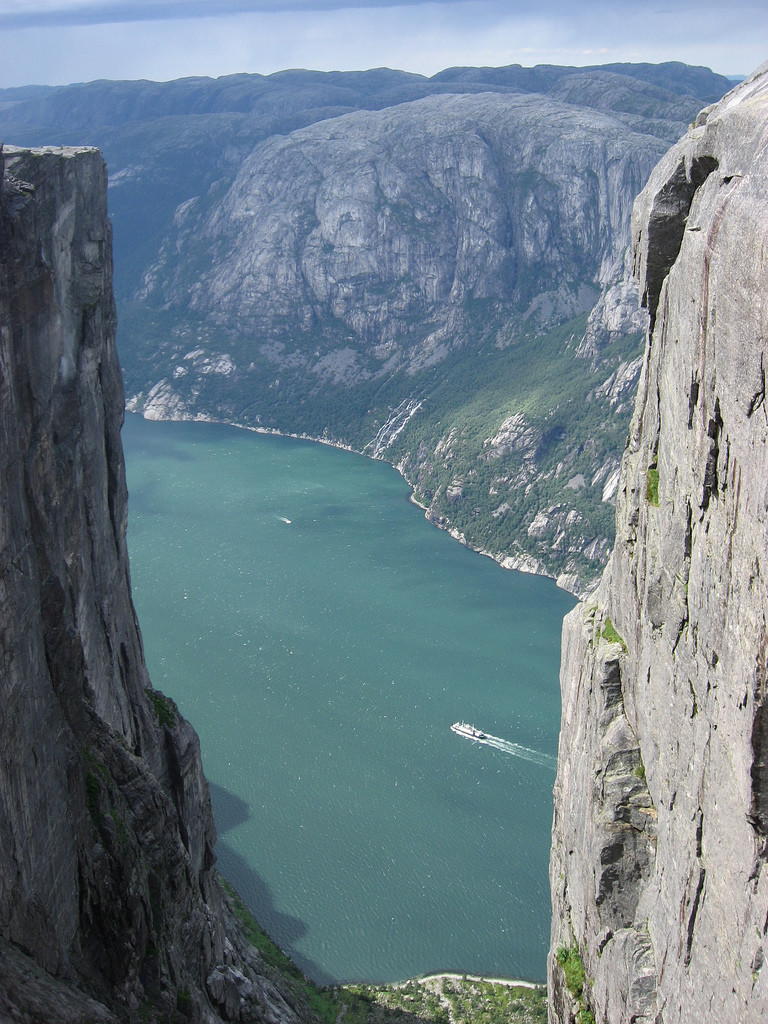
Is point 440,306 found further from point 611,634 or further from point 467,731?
point 611,634

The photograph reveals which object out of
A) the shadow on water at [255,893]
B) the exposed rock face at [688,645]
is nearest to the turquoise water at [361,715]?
the shadow on water at [255,893]

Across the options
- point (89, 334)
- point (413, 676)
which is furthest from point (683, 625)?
point (413, 676)

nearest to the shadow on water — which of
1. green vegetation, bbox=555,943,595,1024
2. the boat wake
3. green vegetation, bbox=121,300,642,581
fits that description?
the boat wake

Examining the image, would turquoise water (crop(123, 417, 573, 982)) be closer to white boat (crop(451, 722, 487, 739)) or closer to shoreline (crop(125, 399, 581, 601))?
white boat (crop(451, 722, 487, 739))

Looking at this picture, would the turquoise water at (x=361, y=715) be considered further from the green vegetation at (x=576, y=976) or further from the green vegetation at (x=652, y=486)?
the green vegetation at (x=652, y=486)

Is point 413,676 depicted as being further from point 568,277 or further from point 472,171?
point 472,171
